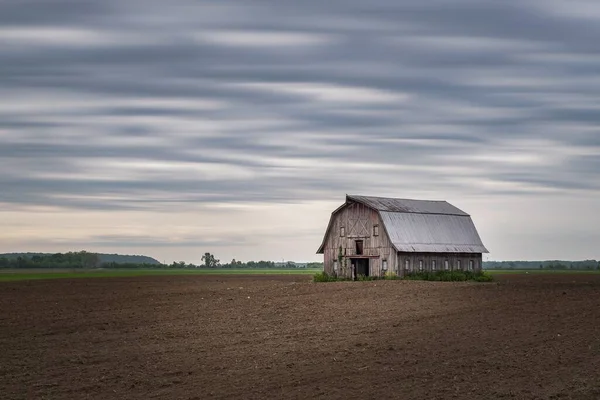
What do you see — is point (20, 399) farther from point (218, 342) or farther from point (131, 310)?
point (131, 310)

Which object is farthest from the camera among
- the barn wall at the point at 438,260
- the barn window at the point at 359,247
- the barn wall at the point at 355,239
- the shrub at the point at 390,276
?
the barn window at the point at 359,247

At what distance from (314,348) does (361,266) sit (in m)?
49.2

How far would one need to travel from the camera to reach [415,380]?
26.9 metres

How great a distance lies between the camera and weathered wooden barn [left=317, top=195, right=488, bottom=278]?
3108 inches

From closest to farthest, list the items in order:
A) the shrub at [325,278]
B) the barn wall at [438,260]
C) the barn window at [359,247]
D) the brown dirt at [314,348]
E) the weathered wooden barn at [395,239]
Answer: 1. the brown dirt at [314,348]
2. the barn wall at [438,260]
3. the weathered wooden barn at [395,239]
4. the shrub at [325,278]
5. the barn window at [359,247]

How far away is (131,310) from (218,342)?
15.4 meters

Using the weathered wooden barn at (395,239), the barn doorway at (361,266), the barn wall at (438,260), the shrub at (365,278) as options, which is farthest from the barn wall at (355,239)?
the shrub at (365,278)

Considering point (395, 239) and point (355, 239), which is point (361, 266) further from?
point (395, 239)

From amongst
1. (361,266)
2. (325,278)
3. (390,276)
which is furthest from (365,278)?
(325,278)

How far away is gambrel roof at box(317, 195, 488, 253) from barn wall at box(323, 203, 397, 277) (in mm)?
589

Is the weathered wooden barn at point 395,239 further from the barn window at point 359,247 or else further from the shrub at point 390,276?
the shrub at point 390,276

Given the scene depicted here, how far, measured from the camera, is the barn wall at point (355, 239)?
79062 millimetres

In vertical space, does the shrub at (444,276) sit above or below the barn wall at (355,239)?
below

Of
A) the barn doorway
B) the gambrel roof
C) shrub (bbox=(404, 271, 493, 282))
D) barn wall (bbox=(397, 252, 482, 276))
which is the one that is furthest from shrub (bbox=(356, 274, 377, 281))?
the gambrel roof
